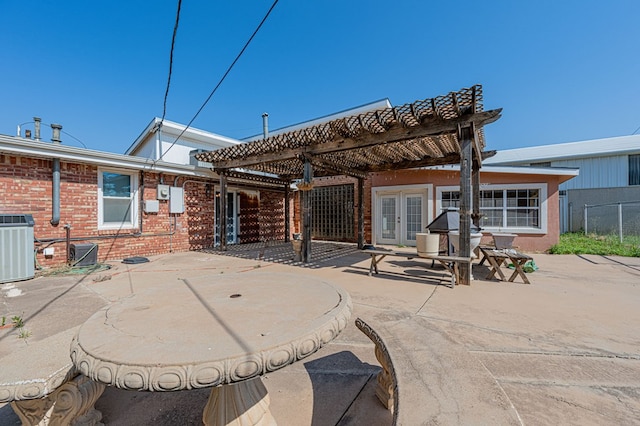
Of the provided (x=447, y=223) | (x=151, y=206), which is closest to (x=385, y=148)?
(x=447, y=223)

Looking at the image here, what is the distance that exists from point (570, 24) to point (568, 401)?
7981mm

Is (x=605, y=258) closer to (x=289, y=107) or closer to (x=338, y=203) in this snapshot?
(x=338, y=203)

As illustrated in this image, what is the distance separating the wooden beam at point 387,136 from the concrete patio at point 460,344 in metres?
2.66

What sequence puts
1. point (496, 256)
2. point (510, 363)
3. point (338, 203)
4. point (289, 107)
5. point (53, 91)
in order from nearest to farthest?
1. point (510, 363)
2. point (496, 256)
3. point (53, 91)
4. point (338, 203)
5. point (289, 107)

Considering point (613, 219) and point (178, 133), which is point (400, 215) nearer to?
point (178, 133)

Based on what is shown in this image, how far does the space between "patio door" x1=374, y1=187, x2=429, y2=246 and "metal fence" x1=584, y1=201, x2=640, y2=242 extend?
874cm

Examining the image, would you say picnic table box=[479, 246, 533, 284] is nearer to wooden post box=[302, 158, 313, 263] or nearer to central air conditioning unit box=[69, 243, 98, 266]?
wooden post box=[302, 158, 313, 263]

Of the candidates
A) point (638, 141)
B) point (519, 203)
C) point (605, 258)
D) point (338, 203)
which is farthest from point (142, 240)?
point (638, 141)

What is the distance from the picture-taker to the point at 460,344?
156 cm

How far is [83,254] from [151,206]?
1.82 meters

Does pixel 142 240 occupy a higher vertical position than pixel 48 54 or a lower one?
lower

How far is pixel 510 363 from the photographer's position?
206 centimetres

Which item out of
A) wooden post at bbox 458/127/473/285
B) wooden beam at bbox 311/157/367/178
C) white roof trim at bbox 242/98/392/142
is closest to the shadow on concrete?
wooden post at bbox 458/127/473/285

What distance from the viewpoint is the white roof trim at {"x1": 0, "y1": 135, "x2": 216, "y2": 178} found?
4.71 metres
